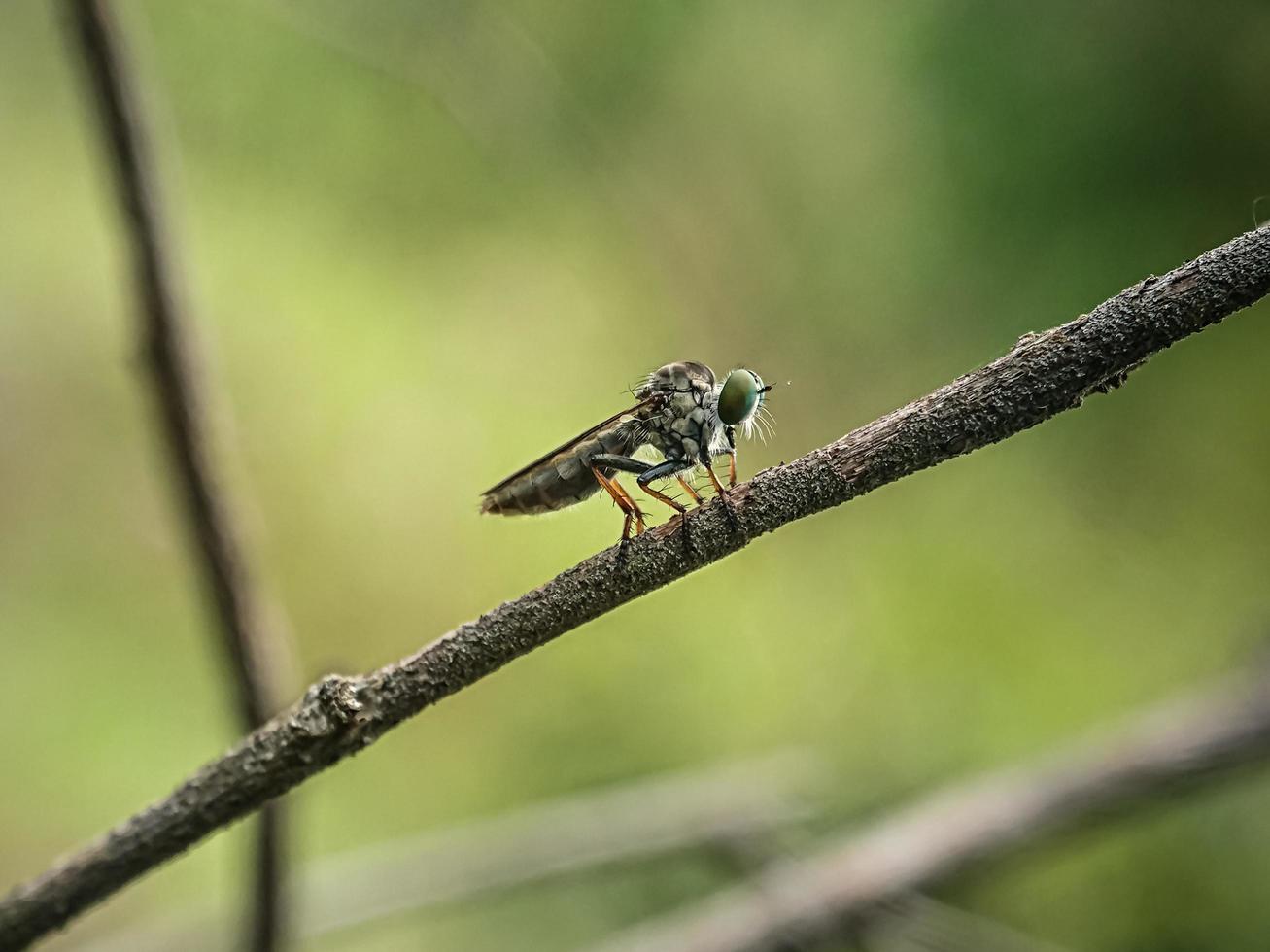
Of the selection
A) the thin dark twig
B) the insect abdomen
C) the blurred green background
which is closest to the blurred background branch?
the blurred green background

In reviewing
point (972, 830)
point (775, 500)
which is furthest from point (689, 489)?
point (972, 830)

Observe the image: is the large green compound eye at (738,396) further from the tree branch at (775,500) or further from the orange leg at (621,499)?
the tree branch at (775,500)

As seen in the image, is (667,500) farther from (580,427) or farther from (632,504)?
(580,427)

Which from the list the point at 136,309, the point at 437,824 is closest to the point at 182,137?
the point at 136,309

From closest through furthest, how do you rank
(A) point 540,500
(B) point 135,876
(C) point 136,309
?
1. (B) point 135,876
2. (A) point 540,500
3. (C) point 136,309

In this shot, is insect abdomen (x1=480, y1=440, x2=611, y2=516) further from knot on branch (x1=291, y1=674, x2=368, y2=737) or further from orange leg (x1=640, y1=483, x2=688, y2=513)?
knot on branch (x1=291, y1=674, x2=368, y2=737)

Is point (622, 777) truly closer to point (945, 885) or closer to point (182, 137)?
point (945, 885)

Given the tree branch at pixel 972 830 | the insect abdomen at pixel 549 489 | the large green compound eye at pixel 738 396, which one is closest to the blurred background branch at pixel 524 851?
the tree branch at pixel 972 830
